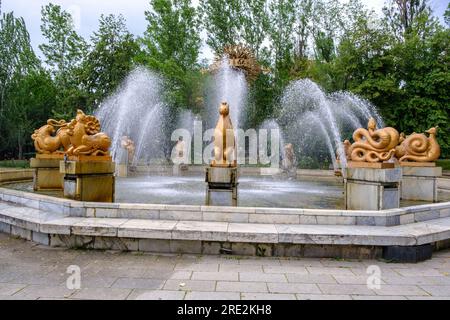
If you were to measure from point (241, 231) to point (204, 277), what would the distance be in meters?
0.99

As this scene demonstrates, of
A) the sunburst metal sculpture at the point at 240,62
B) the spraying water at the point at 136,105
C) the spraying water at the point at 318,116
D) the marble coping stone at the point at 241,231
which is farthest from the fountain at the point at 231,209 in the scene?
the sunburst metal sculpture at the point at 240,62

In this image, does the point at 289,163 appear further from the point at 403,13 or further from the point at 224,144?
the point at 403,13

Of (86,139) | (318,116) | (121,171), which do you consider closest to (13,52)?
(121,171)

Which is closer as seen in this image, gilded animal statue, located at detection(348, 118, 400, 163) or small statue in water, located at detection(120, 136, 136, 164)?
gilded animal statue, located at detection(348, 118, 400, 163)

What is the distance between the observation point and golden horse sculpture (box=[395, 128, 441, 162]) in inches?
334

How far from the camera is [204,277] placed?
425 centimetres

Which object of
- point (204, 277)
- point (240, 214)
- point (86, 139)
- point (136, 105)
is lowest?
point (204, 277)

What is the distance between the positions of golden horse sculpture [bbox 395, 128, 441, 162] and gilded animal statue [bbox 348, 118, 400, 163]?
8.57ft

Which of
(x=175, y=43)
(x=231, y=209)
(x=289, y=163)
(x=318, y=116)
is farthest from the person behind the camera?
(x=175, y=43)

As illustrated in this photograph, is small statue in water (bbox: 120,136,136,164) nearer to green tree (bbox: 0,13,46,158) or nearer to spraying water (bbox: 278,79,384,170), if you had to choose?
spraying water (bbox: 278,79,384,170)

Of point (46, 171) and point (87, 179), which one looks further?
point (46, 171)

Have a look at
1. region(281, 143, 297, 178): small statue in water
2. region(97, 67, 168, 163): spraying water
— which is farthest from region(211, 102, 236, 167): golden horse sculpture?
region(97, 67, 168, 163): spraying water

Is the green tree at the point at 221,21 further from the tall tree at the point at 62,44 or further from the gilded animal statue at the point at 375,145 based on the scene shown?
the gilded animal statue at the point at 375,145

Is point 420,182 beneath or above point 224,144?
beneath
